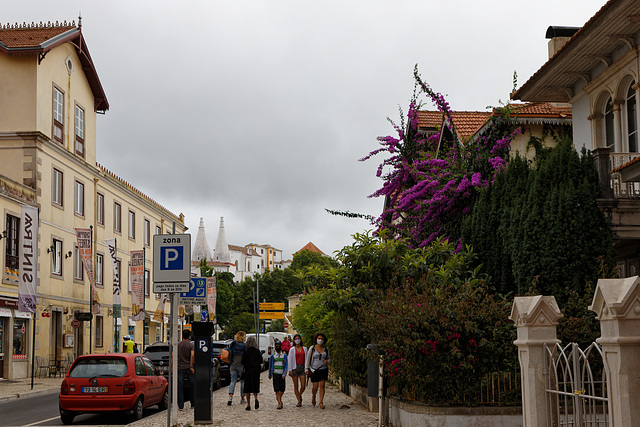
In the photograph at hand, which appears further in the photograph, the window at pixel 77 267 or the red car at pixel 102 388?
the window at pixel 77 267

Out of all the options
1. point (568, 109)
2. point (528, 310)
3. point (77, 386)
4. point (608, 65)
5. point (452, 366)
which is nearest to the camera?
point (528, 310)

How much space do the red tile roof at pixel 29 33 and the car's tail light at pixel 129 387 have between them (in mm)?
24762

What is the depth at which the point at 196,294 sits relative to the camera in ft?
69.4

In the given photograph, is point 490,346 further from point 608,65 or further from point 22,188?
point 22,188

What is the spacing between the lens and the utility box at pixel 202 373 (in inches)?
585

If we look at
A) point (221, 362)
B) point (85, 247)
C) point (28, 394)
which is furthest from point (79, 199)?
point (28, 394)

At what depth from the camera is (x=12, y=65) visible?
36.7 m

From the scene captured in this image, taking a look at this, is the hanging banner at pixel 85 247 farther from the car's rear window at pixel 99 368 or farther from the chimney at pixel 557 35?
the chimney at pixel 557 35

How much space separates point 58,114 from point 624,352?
36.9m

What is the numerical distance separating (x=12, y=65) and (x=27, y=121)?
2.79m

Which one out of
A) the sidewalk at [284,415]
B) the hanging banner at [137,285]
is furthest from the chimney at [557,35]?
the hanging banner at [137,285]

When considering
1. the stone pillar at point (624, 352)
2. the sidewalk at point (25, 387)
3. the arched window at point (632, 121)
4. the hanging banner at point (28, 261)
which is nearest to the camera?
the stone pillar at point (624, 352)

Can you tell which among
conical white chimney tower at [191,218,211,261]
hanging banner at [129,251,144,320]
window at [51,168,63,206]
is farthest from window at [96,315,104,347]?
conical white chimney tower at [191,218,211,261]

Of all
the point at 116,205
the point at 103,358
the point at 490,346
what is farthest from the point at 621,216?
the point at 116,205
